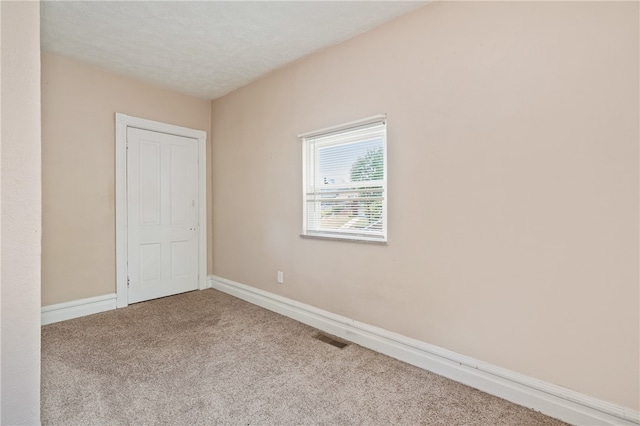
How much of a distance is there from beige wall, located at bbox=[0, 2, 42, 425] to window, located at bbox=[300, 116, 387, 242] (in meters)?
1.99

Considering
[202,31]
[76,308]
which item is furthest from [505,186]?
[76,308]

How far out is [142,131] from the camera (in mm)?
3611

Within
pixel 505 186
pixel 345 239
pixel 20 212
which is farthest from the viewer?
pixel 345 239

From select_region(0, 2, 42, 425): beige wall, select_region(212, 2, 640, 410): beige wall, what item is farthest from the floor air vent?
select_region(0, 2, 42, 425): beige wall

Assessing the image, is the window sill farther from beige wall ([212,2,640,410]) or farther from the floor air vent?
the floor air vent

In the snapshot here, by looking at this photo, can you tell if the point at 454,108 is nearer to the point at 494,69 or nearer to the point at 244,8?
the point at 494,69

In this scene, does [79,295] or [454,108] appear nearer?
[454,108]

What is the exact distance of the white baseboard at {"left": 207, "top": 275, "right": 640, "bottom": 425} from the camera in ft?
5.22

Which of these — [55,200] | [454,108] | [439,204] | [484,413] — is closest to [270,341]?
[484,413]

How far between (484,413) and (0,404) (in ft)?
7.60

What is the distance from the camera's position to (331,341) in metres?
2.61

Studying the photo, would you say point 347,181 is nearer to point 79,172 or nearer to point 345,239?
point 345,239

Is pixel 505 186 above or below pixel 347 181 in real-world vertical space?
below

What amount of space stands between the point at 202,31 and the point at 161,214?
2.21 meters
